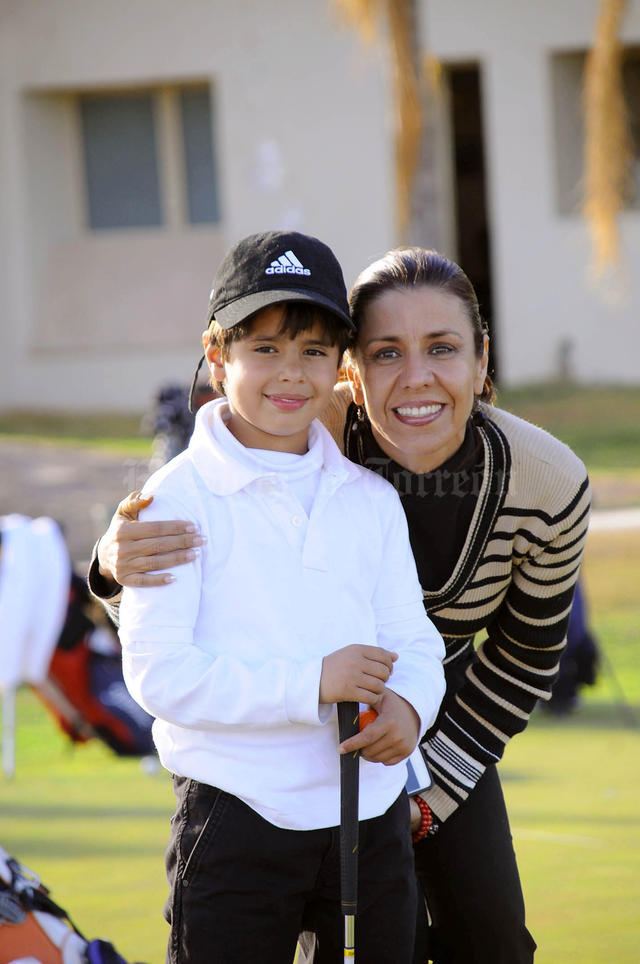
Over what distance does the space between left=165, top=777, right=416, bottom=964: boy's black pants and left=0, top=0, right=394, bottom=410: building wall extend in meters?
13.5

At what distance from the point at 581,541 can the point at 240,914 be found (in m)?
0.97

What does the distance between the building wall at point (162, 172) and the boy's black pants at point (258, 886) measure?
44.4 ft

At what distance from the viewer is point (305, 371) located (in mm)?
2246

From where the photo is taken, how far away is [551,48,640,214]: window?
15.2m

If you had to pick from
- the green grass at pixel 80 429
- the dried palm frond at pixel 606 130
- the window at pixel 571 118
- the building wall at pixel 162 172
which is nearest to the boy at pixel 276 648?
the dried palm frond at pixel 606 130

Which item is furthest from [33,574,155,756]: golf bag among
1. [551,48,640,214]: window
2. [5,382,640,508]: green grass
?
[551,48,640,214]: window

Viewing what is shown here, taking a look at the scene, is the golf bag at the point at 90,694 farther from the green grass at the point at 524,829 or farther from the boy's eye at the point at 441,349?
the boy's eye at the point at 441,349

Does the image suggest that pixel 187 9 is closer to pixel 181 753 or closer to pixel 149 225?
pixel 149 225

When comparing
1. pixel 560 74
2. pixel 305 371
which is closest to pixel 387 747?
pixel 305 371

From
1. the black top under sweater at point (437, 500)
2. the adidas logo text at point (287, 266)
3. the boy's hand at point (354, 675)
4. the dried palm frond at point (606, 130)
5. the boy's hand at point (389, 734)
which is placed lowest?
the boy's hand at point (389, 734)

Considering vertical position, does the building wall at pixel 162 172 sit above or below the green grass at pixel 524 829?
above

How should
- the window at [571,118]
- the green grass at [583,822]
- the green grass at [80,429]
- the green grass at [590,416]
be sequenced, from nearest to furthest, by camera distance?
1. the green grass at [583,822]
2. the green grass at [590,416]
3. the green grass at [80,429]
4. the window at [571,118]

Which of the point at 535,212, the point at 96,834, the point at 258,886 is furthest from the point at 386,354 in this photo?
the point at 535,212

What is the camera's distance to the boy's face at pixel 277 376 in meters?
2.23
